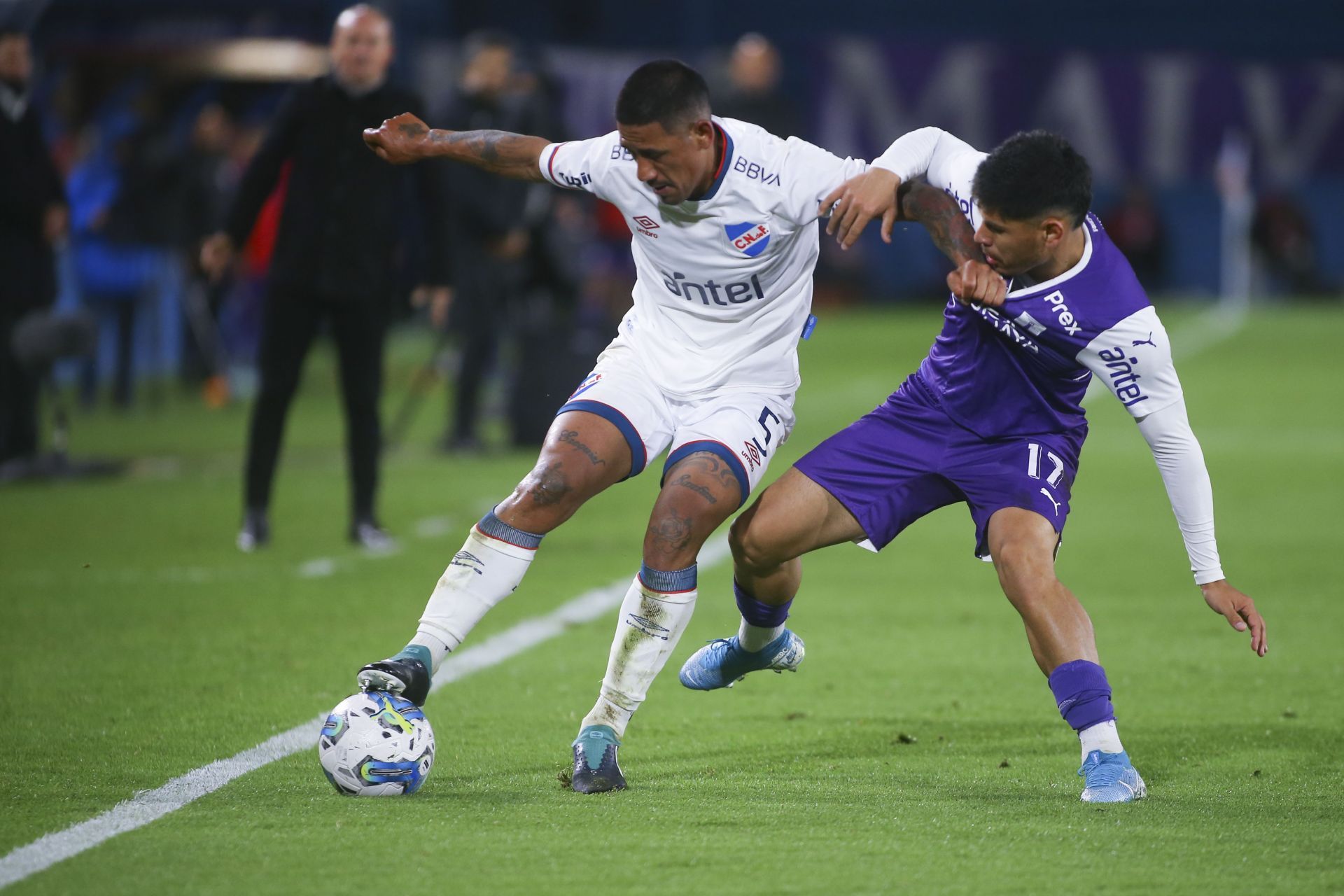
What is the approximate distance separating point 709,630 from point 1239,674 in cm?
200

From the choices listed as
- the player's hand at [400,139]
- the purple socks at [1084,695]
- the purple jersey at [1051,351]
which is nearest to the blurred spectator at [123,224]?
the player's hand at [400,139]

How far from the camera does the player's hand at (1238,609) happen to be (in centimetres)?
455

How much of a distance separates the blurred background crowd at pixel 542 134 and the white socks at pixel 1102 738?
5.11m

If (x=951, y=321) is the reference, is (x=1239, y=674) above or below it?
below

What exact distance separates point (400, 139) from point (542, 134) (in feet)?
23.8

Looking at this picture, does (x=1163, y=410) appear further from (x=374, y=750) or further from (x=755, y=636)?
(x=374, y=750)

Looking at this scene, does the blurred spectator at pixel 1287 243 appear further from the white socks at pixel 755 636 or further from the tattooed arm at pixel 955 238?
the tattooed arm at pixel 955 238

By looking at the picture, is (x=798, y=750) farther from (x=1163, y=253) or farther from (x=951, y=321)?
(x=1163, y=253)

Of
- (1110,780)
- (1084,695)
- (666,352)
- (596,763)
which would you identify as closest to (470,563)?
(596,763)

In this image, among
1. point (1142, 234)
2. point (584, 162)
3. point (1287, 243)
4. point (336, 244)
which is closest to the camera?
point (584, 162)

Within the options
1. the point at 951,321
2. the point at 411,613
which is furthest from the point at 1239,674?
the point at 411,613

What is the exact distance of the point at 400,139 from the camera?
17.0ft

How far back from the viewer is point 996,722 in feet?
18.3

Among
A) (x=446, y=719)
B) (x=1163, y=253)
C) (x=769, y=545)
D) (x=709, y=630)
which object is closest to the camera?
(x=769, y=545)
